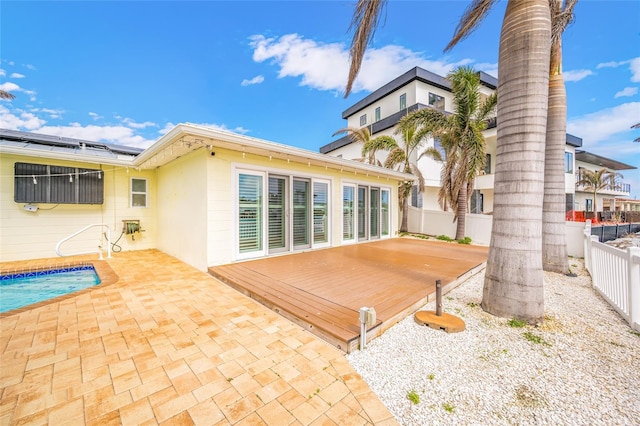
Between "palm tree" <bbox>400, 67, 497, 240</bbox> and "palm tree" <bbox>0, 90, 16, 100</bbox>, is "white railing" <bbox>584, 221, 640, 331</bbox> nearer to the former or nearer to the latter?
"palm tree" <bbox>400, 67, 497, 240</bbox>

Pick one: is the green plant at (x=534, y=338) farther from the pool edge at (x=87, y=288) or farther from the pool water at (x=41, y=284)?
the pool water at (x=41, y=284)

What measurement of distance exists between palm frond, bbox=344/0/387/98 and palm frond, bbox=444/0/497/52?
1.42 meters

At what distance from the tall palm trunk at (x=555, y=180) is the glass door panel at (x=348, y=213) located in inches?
188

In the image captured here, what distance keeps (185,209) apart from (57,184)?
3.52m

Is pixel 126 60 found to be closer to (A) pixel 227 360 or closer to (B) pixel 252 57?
(B) pixel 252 57

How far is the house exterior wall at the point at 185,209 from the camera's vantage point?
504 centimetres

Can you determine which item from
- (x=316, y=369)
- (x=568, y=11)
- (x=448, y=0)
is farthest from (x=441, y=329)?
(x=568, y=11)

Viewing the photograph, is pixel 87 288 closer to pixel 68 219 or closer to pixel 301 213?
pixel 68 219

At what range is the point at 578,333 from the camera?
2.71 metres

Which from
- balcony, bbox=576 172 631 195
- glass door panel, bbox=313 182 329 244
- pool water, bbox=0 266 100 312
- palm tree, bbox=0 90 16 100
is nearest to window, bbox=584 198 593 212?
balcony, bbox=576 172 631 195

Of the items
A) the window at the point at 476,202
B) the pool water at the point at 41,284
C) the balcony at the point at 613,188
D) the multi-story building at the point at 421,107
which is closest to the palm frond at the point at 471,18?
the pool water at the point at 41,284

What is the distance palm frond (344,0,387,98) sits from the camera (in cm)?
290

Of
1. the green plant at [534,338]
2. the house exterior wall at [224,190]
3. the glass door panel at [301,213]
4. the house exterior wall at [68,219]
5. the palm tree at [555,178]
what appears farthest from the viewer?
the glass door panel at [301,213]

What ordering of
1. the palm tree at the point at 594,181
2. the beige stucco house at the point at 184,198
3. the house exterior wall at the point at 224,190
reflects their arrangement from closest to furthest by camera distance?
1. the house exterior wall at the point at 224,190
2. the beige stucco house at the point at 184,198
3. the palm tree at the point at 594,181
